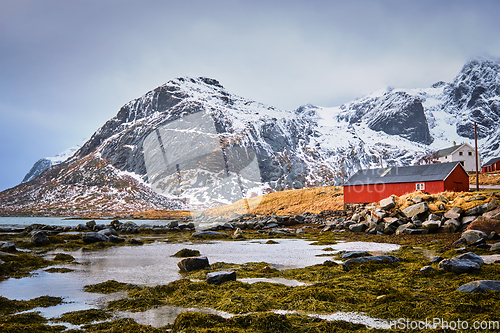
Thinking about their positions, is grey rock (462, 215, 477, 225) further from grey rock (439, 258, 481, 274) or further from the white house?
the white house

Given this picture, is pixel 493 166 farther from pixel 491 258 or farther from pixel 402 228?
pixel 491 258

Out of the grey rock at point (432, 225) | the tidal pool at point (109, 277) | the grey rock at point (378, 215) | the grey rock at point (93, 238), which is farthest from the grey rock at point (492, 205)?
the grey rock at point (93, 238)

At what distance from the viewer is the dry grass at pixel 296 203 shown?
53531mm

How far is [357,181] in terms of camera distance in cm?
4925

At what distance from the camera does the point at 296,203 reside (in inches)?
2456

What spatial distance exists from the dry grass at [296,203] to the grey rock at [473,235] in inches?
1254

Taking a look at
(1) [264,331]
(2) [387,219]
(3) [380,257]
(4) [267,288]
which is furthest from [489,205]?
(1) [264,331]

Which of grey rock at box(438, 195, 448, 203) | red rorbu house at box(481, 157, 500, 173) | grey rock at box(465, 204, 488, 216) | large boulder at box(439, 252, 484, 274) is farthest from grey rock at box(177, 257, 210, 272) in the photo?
red rorbu house at box(481, 157, 500, 173)

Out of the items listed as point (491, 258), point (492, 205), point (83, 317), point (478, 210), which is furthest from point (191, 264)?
point (492, 205)

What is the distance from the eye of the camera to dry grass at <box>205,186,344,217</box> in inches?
2108

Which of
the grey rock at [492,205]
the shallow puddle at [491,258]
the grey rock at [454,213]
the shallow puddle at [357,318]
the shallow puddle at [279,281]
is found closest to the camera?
the shallow puddle at [357,318]

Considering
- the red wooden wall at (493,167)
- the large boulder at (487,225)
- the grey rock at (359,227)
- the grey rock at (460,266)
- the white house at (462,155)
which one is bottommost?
the grey rock at (359,227)

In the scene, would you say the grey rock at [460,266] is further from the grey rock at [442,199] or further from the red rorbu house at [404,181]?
the red rorbu house at [404,181]

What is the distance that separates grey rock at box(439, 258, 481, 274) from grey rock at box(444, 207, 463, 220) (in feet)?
47.6
